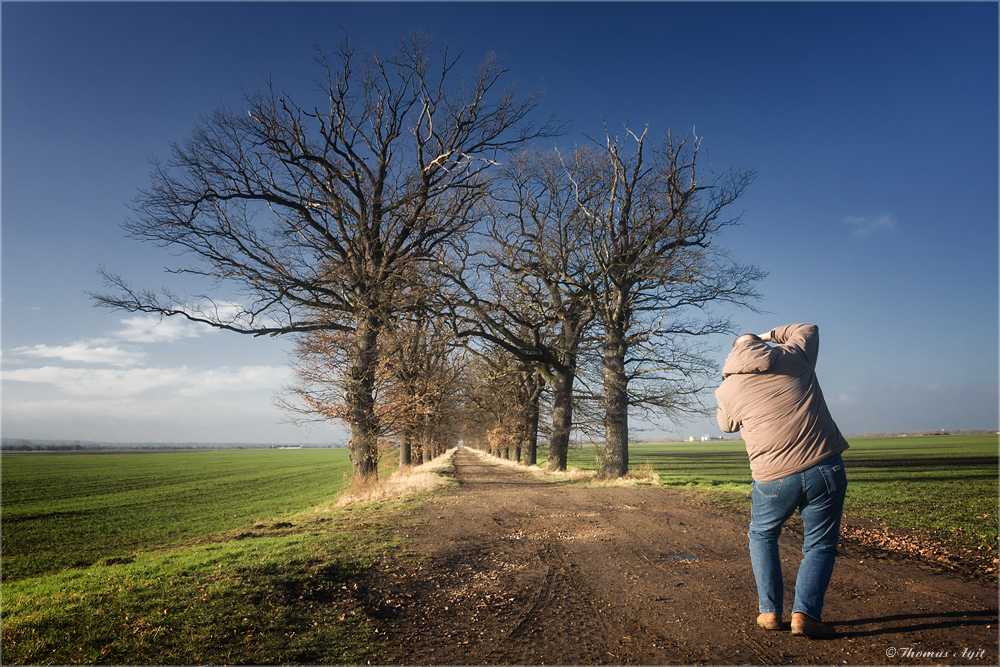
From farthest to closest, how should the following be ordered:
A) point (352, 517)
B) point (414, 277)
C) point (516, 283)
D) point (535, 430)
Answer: point (535, 430) → point (516, 283) → point (414, 277) → point (352, 517)

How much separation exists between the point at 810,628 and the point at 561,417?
16.4 meters

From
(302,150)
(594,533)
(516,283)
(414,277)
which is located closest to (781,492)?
(594,533)

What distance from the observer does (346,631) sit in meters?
3.31

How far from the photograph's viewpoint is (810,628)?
113 inches

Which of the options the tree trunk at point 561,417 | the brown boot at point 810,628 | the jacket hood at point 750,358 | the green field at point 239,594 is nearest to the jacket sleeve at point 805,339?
the jacket hood at point 750,358

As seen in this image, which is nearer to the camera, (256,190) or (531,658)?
(531,658)

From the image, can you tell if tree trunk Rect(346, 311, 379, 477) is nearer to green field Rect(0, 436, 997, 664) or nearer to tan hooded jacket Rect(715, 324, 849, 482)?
green field Rect(0, 436, 997, 664)

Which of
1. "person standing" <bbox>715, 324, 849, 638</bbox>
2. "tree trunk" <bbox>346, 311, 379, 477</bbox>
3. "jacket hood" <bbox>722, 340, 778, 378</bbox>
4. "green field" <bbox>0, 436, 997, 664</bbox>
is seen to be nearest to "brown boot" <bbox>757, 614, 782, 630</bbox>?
"person standing" <bbox>715, 324, 849, 638</bbox>

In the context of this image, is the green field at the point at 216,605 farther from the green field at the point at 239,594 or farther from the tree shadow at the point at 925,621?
the tree shadow at the point at 925,621

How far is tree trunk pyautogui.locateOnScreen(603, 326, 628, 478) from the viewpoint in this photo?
15930 mm

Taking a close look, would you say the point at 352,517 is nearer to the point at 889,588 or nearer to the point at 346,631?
the point at 346,631

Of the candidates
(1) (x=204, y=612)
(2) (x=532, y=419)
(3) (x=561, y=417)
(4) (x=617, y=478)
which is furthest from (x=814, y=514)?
(2) (x=532, y=419)

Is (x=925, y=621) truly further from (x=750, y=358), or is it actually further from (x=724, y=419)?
(x=750, y=358)

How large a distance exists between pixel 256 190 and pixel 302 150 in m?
1.89
